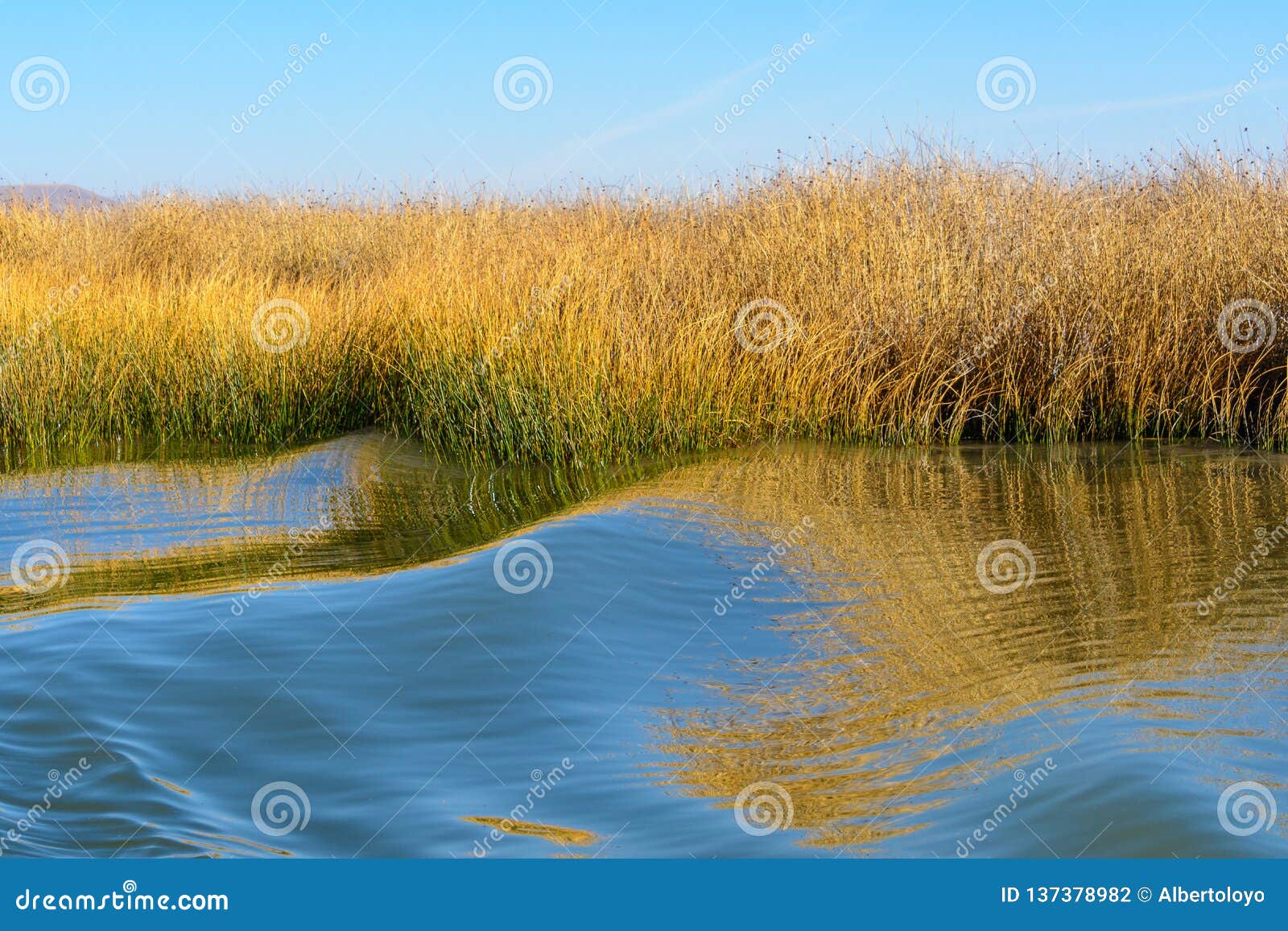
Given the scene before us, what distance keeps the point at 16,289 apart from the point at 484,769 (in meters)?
9.35

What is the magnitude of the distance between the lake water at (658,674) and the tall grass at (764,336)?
1456mm

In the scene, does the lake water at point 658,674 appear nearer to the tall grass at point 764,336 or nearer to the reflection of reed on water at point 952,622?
the reflection of reed on water at point 952,622

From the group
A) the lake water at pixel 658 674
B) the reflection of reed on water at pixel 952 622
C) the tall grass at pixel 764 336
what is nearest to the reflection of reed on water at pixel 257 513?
the lake water at pixel 658 674

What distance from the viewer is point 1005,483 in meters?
7.60

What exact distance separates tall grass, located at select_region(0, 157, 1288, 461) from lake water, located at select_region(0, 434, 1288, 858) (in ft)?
4.78

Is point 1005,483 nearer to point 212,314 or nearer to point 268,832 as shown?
point 268,832

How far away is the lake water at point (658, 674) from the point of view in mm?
2975

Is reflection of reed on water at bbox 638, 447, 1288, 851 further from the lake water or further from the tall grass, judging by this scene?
the tall grass

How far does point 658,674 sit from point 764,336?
5492 millimetres

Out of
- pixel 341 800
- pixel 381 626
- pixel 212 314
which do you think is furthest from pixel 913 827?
pixel 212 314

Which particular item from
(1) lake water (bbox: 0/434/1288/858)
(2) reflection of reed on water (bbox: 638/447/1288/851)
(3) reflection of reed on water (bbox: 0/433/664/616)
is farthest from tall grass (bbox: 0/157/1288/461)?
(1) lake water (bbox: 0/434/1288/858)

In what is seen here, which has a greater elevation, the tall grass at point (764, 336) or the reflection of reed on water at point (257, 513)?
the tall grass at point (764, 336)

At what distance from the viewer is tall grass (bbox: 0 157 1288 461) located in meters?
8.55

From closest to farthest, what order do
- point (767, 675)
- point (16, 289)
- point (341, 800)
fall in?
1. point (341, 800)
2. point (767, 675)
3. point (16, 289)
